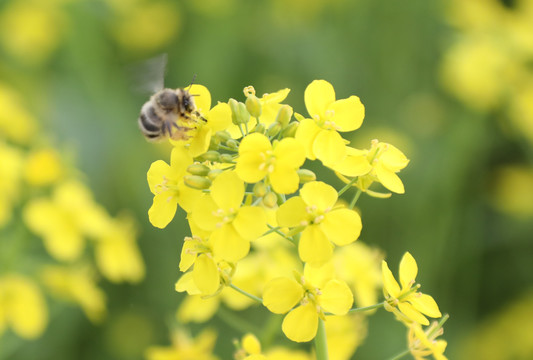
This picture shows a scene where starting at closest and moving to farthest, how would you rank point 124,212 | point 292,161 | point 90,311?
point 292,161 < point 90,311 < point 124,212

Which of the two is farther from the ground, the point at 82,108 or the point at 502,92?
the point at 502,92

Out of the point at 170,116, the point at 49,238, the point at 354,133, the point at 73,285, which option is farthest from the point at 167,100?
the point at 354,133

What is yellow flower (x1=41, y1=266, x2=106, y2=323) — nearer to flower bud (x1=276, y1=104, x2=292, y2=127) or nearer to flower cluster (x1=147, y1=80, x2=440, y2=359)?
flower cluster (x1=147, y1=80, x2=440, y2=359)

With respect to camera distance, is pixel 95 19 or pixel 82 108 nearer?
Result: pixel 82 108

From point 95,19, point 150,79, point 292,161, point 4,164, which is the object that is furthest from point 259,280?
point 95,19

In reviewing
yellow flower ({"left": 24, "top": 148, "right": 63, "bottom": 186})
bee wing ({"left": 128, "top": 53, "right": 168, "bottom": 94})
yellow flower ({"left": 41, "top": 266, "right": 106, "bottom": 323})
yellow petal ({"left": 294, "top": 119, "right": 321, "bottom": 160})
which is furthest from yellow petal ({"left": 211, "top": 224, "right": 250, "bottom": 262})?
yellow flower ({"left": 24, "top": 148, "right": 63, "bottom": 186})

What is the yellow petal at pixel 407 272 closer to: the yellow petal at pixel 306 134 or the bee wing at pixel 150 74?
the yellow petal at pixel 306 134

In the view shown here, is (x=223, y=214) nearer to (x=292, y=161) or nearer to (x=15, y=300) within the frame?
(x=292, y=161)
